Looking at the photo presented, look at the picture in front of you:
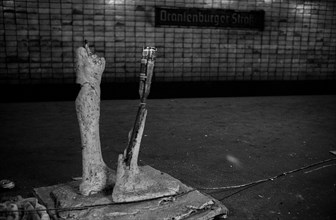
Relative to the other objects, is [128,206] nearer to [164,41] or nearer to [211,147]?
[211,147]

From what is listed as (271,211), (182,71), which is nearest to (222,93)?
(182,71)

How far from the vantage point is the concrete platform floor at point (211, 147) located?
3.02 m

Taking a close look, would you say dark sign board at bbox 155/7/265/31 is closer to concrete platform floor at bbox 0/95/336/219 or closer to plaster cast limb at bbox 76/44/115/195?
concrete platform floor at bbox 0/95/336/219

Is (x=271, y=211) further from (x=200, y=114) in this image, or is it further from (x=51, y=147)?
(x=200, y=114)

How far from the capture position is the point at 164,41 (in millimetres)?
7184

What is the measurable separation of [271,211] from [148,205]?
95cm

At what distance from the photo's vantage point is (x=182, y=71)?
746 cm

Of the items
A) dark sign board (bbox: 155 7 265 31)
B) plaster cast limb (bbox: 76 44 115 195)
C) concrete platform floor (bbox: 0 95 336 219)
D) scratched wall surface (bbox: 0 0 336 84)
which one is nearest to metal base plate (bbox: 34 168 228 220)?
plaster cast limb (bbox: 76 44 115 195)

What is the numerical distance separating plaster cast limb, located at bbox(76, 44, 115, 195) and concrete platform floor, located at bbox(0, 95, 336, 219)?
69 centimetres

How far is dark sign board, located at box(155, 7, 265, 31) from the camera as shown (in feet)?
23.3

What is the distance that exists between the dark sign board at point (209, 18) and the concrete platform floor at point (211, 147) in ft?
5.39

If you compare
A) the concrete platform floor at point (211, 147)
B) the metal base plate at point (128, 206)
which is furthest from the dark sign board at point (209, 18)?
the metal base plate at point (128, 206)

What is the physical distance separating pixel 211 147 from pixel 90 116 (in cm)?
210

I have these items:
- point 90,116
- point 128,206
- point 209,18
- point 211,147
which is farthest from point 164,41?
point 128,206
